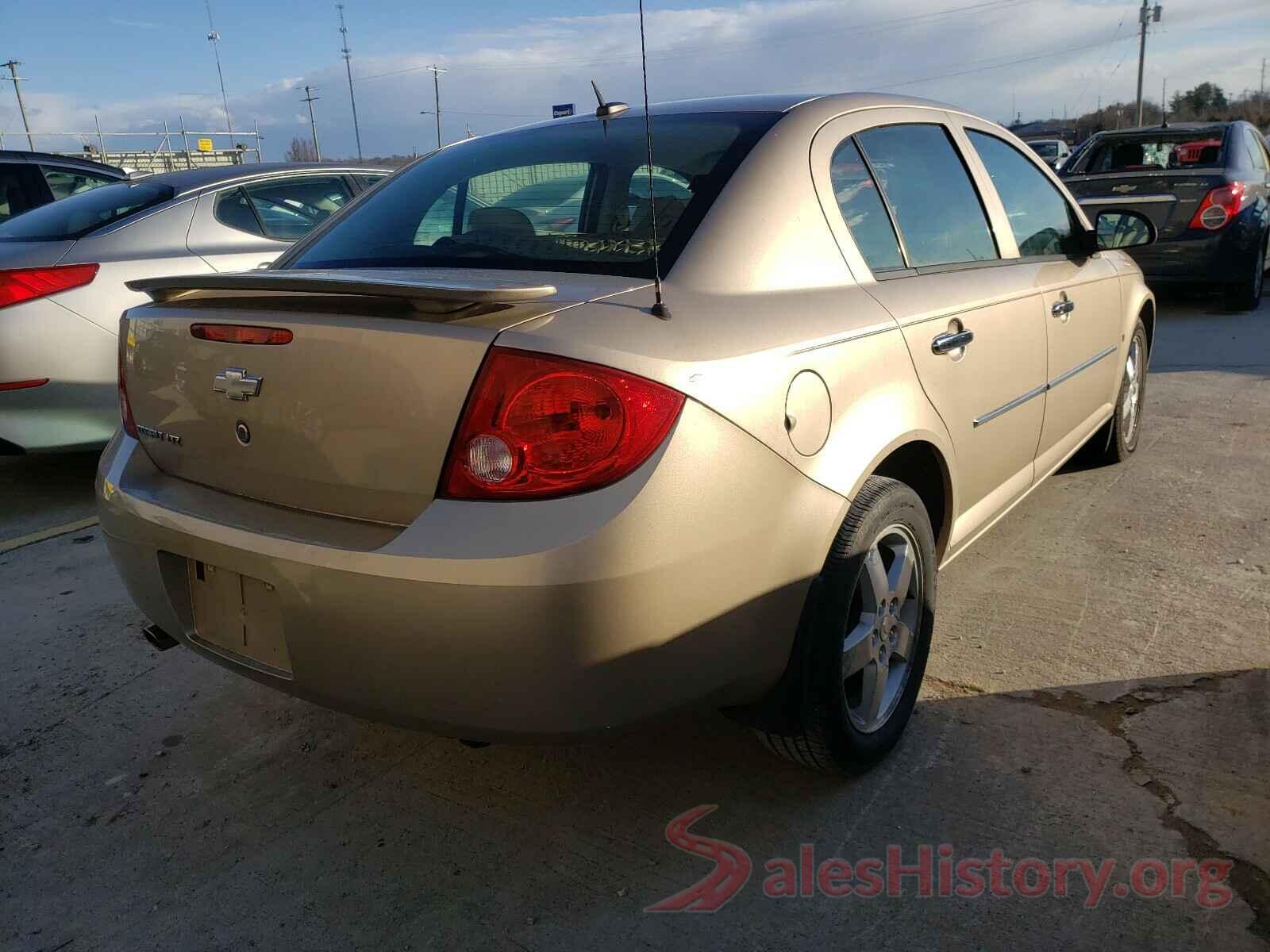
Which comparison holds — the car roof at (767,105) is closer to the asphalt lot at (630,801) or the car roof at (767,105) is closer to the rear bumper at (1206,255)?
the asphalt lot at (630,801)

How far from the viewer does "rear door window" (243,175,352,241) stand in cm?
552

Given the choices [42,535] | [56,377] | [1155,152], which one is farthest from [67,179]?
[1155,152]

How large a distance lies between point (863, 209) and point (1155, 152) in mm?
8595

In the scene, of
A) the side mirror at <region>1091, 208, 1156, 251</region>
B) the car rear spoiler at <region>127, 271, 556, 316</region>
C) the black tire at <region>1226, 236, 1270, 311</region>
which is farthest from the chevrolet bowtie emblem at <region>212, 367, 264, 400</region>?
the black tire at <region>1226, 236, 1270, 311</region>

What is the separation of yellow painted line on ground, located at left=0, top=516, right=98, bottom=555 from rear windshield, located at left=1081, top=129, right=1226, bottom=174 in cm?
867

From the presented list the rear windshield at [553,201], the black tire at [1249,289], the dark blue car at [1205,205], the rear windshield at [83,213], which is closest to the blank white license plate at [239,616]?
the rear windshield at [553,201]

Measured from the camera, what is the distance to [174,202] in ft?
16.9

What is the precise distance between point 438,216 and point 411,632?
4.27 feet

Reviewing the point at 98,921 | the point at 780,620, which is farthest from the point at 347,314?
the point at 98,921

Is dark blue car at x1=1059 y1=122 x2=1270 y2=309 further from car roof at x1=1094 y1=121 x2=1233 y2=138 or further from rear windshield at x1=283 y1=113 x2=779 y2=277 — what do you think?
rear windshield at x1=283 y1=113 x2=779 y2=277

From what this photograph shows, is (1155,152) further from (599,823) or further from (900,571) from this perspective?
(599,823)

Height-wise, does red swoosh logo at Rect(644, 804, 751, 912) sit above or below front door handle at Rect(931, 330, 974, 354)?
below

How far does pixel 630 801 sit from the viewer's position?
2.42 meters

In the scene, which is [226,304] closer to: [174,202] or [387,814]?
[387,814]
